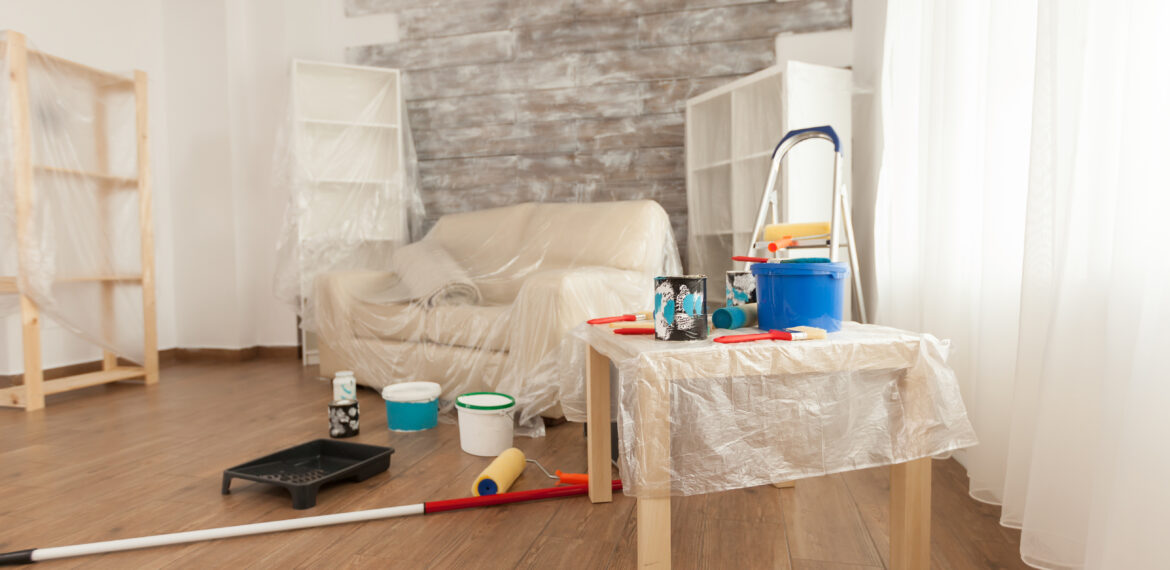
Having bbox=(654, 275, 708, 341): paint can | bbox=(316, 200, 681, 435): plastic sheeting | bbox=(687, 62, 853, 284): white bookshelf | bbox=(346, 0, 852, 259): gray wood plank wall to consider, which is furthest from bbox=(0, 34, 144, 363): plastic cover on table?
bbox=(654, 275, 708, 341): paint can

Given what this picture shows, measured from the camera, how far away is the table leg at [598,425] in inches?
54.8

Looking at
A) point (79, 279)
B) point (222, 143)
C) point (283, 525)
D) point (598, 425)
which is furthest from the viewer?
point (222, 143)

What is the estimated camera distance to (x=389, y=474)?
1650mm

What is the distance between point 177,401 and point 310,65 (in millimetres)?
1657

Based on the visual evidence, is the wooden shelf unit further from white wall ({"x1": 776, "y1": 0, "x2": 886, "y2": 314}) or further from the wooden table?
white wall ({"x1": 776, "y1": 0, "x2": 886, "y2": 314})

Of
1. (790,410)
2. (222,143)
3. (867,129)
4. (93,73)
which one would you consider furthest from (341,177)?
(790,410)

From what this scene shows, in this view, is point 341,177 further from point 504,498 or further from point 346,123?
point 504,498

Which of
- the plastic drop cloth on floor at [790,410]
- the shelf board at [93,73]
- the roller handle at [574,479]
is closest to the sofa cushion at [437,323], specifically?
the roller handle at [574,479]

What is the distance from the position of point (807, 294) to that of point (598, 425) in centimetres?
54

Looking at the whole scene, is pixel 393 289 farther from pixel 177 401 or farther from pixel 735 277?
pixel 735 277

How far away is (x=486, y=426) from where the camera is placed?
5.82 ft

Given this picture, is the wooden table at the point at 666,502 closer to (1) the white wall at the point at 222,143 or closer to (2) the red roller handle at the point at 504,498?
(2) the red roller handle at the point at 504,498

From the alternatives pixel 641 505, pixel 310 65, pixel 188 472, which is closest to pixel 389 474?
pixel 188 472

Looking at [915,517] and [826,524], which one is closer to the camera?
[915,517]
